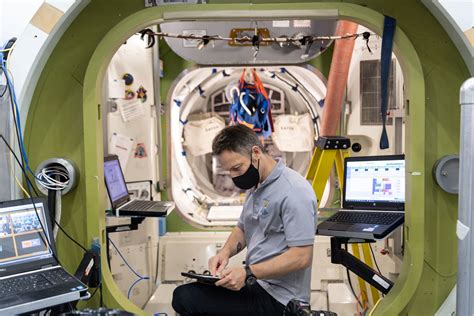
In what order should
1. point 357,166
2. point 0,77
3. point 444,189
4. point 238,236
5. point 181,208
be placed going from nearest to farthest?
point 0,77 < point 444,189 < point 238,236 < point 357,166 < point 181,208

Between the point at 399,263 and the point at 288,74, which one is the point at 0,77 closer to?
the point at 399,263

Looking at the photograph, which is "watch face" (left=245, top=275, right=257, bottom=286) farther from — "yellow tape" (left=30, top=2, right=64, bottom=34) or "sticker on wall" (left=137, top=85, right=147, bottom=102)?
"sticker on wall" (left=137, top=85, right=147, bottom=102)

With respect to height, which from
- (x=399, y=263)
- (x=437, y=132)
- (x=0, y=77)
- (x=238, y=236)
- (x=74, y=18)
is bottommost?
(x=399, y=263)

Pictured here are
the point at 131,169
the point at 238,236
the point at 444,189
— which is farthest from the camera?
the point at 131,169

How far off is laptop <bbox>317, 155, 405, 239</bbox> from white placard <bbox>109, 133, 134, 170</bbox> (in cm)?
185

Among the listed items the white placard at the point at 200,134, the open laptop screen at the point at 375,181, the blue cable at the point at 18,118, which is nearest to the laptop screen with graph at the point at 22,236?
the blue cable at the point at 18,118

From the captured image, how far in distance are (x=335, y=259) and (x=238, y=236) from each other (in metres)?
0.62

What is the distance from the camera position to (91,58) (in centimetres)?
269

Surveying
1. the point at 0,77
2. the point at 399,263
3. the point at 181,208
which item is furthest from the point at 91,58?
the point at 181,208

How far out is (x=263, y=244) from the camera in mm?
2814

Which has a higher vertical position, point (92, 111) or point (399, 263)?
point (92, 111)

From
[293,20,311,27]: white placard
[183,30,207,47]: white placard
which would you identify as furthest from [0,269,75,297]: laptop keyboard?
[293,20,311,27]: white placard

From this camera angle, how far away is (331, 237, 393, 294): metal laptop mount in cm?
292

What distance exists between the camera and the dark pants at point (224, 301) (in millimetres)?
2711
